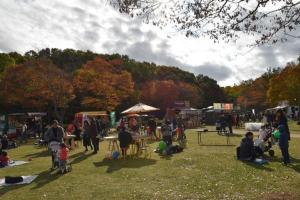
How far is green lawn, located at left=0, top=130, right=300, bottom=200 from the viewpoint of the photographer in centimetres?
1010

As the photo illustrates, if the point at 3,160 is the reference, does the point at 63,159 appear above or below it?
above

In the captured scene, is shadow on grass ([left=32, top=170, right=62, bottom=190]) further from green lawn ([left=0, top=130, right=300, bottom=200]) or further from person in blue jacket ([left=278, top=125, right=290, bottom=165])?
person in blue jacket ([left=278, top=125, right=290, bottom=165])

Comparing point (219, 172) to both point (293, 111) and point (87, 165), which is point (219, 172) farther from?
point (293, 111)

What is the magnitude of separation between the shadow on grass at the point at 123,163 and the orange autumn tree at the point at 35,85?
2717 centimetres

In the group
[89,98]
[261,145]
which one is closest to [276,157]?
[261,145]

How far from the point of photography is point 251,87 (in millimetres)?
86875

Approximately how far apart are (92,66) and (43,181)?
37137mm

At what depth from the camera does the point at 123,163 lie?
1584cm

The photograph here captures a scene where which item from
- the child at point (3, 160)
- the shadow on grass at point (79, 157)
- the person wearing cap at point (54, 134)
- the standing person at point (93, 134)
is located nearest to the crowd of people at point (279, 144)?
the shadow on grass at point (79, 157)

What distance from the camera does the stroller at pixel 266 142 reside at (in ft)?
54.5

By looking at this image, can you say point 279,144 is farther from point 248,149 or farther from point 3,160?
point 3,160

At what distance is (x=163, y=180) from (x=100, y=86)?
34806 millimetres

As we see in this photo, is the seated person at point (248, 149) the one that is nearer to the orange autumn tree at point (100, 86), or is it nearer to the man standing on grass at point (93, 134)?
the man standing on grass at point (93, 134)

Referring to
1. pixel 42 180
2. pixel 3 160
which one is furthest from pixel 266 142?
pixel 3 160
